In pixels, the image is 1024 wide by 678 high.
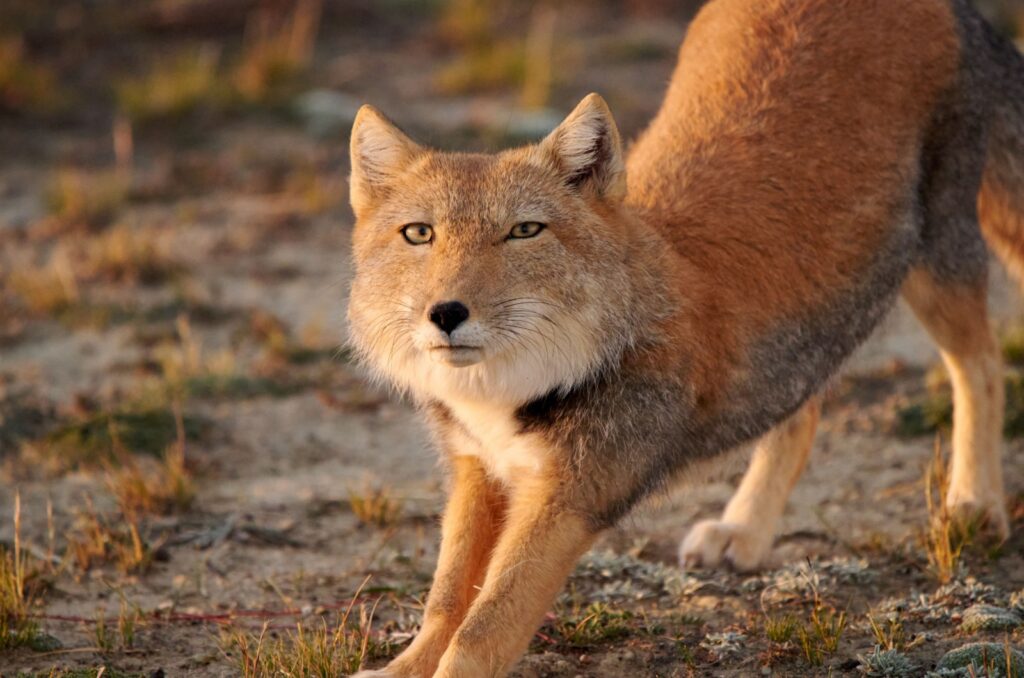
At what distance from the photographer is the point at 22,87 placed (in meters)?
13.1

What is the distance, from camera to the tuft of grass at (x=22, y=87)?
13.0 metres

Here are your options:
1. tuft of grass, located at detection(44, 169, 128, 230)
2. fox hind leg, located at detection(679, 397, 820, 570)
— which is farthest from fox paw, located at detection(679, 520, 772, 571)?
tuft of grass, located at detection(44, 169, 128, 230)

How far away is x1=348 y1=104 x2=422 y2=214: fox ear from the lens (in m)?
5.66

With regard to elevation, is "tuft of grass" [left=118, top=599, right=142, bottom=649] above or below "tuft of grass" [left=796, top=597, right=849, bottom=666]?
below

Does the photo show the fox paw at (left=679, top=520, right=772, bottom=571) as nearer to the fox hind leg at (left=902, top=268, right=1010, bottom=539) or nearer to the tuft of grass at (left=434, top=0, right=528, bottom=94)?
the fox hind leg at (left=902, top=268, right=1010, bottom=539)

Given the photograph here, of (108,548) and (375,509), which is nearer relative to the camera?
(108,548)

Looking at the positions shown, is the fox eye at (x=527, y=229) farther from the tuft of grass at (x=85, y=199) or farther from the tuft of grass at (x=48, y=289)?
the tuft of grass at (x=85, y=199)

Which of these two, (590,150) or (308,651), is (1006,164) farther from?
(308,651)

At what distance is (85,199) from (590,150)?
274 inches

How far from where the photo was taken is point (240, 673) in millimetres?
5465

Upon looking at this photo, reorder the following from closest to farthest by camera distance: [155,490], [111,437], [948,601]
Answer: [948,601]
[155,490]
[111,437]

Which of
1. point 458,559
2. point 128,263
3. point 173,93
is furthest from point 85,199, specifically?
point 458,559

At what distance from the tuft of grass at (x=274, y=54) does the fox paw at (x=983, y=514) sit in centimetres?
863

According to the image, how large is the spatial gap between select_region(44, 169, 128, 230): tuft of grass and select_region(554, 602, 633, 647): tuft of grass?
6.74 m
